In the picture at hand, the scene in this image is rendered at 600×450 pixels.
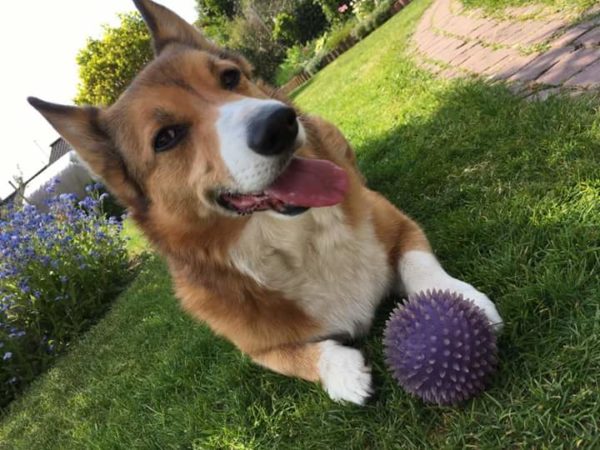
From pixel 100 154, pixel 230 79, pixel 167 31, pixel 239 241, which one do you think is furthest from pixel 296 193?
pixel 167 31

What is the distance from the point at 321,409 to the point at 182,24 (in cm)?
232

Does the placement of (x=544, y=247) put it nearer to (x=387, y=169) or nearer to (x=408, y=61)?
(x=387, y=169)

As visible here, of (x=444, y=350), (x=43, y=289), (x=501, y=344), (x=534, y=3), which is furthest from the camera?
(x=43, y=289)

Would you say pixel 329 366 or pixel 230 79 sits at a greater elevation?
pixel 230 79

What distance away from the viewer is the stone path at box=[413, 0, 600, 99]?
323 cm

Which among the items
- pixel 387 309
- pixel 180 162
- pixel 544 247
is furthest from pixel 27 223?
pixel 544 247

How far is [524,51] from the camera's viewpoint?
4.02 metres

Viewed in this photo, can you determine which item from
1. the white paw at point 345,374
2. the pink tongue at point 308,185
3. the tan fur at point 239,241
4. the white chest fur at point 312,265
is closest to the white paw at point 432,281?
the tan fur at point 239,241

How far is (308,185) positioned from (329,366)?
803 millimetres

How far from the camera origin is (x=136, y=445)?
8.73ft

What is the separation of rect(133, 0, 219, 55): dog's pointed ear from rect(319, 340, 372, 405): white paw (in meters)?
1.87

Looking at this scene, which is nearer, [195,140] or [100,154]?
[195,140]

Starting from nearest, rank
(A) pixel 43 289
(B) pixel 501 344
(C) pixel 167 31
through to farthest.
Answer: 1. (B) pixel 501 344
2. (C) pixel 167 31
3. (A) pixel 43 289

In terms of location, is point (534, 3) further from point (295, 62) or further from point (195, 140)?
point (295, 62)
